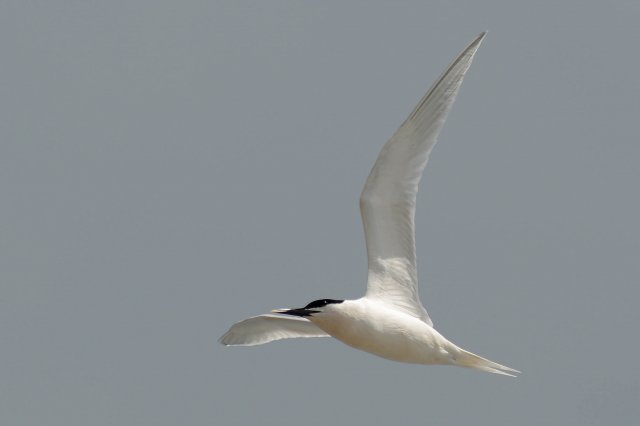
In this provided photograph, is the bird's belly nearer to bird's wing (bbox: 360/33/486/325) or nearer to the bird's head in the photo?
the bird's head

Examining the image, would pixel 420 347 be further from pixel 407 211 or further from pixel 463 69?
pixel 463 69

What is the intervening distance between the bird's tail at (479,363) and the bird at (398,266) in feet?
0.04

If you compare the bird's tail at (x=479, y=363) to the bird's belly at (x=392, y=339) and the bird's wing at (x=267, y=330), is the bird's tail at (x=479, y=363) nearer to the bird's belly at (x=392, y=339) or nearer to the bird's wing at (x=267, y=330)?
the bird's belly at (x=392, y=339)

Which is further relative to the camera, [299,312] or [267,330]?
[267,330]

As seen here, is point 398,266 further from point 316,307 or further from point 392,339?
point 316,307

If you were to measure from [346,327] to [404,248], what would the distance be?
1431 mm

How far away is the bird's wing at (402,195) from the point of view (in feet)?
57.7

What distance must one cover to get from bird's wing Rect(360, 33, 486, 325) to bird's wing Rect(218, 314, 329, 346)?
1.55 m

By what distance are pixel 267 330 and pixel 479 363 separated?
331 cm

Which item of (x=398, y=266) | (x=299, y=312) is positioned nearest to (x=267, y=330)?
(x=299, y=312)

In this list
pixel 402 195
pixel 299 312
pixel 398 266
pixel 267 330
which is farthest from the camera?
pixel 267 330

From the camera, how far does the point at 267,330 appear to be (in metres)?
19.8

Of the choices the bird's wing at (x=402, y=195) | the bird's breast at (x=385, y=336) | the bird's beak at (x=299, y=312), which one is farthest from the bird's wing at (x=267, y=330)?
the bird's breast at (x=385, y=336)

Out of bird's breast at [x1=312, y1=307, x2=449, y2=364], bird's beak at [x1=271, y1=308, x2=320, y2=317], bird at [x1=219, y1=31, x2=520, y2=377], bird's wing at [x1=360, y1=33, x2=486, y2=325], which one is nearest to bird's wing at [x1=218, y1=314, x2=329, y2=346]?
bird at [x1=219, y1=31, x2=520, y2=377]
